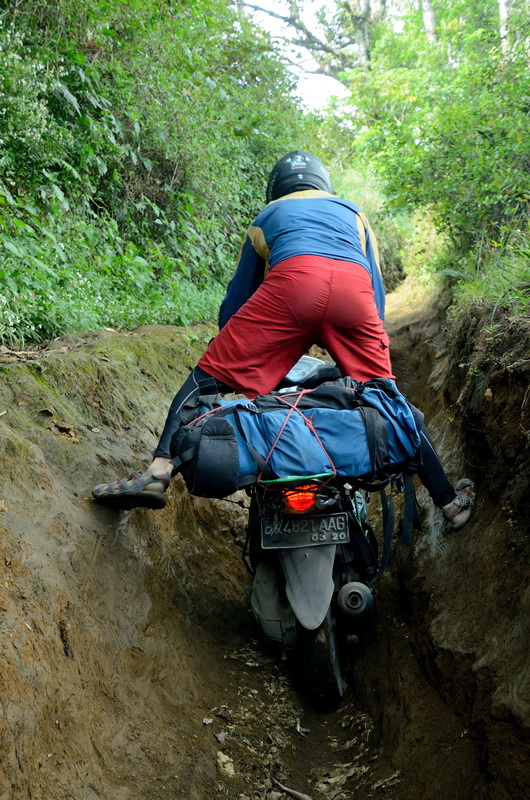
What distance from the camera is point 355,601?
322 centimetres

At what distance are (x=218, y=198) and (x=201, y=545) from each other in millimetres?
5994

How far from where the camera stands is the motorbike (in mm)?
3004

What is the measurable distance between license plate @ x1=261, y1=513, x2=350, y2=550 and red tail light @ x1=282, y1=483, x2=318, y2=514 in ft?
0.30

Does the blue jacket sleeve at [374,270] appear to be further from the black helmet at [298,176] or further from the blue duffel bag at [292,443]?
the blue duffel bag at [292,443]

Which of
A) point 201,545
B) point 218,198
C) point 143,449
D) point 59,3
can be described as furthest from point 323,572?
point 218,198

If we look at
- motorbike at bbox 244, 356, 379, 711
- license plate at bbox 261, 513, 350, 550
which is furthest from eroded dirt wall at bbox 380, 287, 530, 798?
license plate at bbox 261, 513, 350, 550

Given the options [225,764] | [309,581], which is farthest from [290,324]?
[225,764]

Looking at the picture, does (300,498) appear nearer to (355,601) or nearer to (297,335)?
(355,601)

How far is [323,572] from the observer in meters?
3.07

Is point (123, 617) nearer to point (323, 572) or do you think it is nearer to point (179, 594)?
point (179, 594)

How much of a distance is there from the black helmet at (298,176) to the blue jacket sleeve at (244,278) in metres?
0.52

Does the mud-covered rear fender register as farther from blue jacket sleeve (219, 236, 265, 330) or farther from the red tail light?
blue jacket sleeve (219, 236, 265, 330)

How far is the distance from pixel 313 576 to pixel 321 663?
0.42 meters

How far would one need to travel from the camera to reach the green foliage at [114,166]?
523 cm
